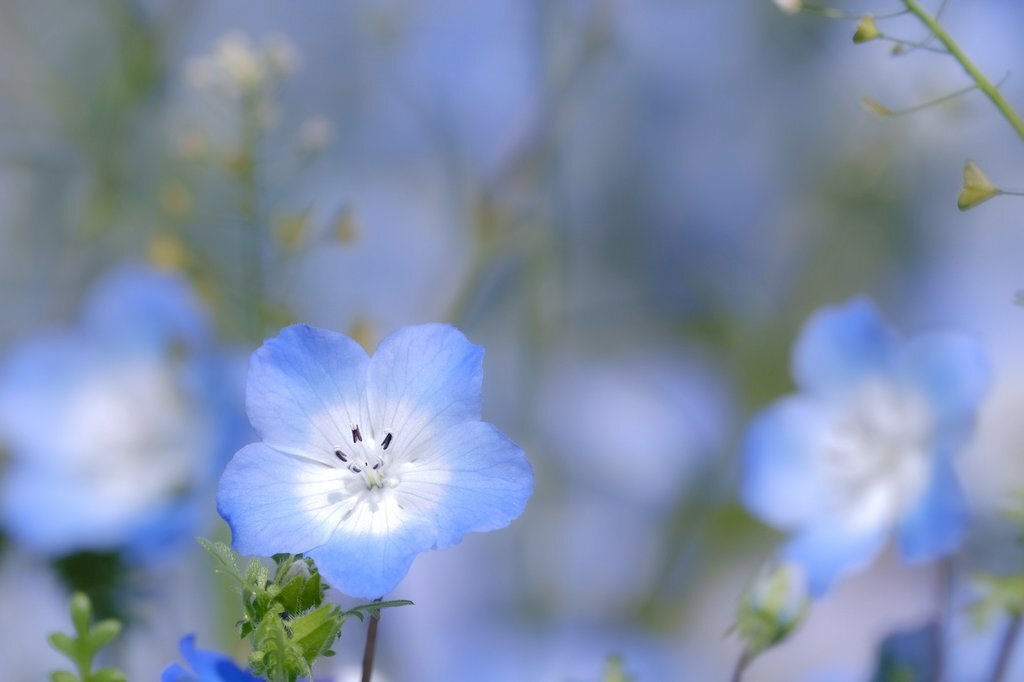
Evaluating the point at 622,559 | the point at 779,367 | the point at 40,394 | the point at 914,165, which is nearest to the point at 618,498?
the point at 622,559

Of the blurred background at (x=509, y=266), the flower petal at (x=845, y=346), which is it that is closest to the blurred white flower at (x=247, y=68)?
the blurred background at (x=509, y=266)

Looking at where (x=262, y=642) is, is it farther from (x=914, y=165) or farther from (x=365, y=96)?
(x=914, y=165)

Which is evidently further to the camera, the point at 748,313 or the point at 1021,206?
the point at 1021,206

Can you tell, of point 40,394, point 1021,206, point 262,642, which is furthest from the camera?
point 1021,206

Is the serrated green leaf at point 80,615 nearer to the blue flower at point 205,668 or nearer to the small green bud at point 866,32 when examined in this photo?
the blue flower at point 205,668

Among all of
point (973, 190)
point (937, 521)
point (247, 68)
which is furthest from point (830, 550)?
point (247, 68)

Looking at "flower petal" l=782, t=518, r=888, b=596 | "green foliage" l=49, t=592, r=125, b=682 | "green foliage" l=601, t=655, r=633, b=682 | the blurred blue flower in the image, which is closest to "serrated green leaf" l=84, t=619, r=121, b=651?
"green foliage" l=49, t=592, r=125, b=682

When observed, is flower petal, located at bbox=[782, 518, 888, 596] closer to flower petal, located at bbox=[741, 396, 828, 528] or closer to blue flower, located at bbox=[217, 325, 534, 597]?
flower petal, located at bbox=[741, 396, 828, 528]
